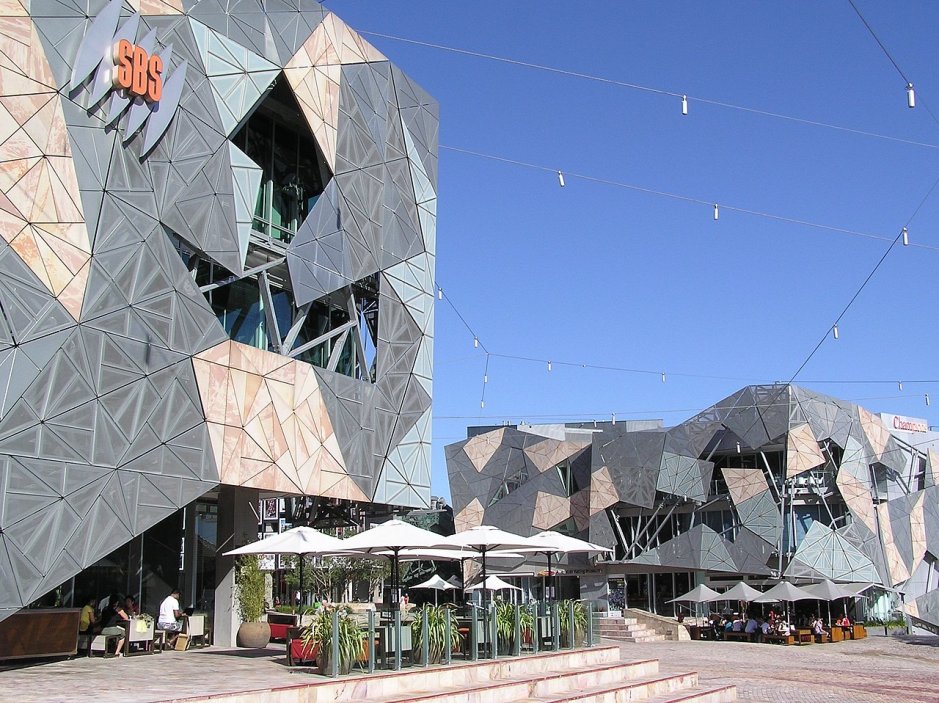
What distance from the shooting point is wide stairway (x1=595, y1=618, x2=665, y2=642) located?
39188 millimetres

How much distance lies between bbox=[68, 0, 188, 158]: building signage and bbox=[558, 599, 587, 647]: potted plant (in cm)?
1366

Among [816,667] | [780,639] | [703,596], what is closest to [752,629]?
[780,639]

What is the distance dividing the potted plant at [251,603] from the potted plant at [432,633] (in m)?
7.63

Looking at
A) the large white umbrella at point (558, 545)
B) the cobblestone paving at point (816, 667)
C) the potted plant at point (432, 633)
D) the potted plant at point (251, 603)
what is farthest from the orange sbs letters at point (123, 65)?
the cobblestone paving at point (816, 667)

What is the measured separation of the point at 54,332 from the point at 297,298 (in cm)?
820

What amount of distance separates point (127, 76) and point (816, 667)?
22.9 meters

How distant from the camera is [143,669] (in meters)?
17.8

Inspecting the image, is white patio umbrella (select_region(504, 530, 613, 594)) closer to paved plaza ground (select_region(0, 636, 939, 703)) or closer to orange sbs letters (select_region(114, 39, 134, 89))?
paved plaza ground (select_region(0, 636, 939, 703))

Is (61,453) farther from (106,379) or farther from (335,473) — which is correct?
(335,473)

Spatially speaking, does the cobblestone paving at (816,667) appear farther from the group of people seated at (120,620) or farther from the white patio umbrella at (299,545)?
the group of people seated at (120,620)

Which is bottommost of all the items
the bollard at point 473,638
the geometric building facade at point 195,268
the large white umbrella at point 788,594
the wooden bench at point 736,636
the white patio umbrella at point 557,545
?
the wooden bench at point 736,636

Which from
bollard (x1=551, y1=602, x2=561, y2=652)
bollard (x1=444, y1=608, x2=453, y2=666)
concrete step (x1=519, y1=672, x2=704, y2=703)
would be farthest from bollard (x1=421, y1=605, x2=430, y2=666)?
bollard (x1=551, y1=602, x2=561, y2=652)

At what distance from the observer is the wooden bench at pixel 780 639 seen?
37.3 m

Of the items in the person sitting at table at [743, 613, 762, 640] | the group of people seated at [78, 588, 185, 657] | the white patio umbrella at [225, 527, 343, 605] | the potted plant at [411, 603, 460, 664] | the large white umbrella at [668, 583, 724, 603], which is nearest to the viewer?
the potted plant at [411, 603, 460, 664]
